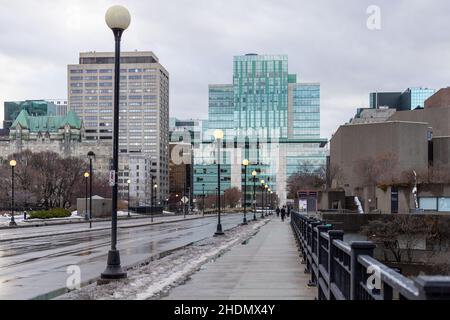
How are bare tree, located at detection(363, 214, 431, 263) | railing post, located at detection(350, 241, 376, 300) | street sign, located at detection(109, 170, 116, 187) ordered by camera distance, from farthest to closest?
bare tree, located at detection(363, 214, 431, 263)
street sign, located at detection(109, 170, 116, 187)
railing post, located at detection(350, 241, 376, 300)

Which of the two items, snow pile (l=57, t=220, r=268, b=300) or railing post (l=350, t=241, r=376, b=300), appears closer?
railing post (l=350, t=241, r=376, b=300)

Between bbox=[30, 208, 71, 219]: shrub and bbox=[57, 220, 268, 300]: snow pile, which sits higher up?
bbox=[57, 220, 268, 300]: snow pile

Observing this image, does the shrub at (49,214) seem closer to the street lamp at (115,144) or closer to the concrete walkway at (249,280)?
the concrete walkway at (249,280)

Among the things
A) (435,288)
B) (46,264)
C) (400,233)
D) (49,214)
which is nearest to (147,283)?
(46,264)

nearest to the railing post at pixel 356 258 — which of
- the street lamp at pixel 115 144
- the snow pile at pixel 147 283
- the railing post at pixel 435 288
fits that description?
the railing post at pixel 435 288

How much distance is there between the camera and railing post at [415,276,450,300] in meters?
2.94

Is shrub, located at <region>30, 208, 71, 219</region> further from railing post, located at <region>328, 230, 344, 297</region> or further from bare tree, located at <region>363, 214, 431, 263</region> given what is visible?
railing post, located at <region>328, 230, 344, 297</region>

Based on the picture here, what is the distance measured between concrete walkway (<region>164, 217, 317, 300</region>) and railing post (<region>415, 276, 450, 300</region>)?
7.26m

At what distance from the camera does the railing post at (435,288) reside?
2.94 meters

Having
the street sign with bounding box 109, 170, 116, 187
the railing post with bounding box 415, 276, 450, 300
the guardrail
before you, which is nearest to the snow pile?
the street sign with bounding box 109, 170, 116, 187

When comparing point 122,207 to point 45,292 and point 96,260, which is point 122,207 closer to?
point 96,260

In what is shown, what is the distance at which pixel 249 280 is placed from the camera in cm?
1272

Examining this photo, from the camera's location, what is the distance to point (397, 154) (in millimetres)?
112062

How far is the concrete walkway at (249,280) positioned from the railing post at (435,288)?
286 inches
